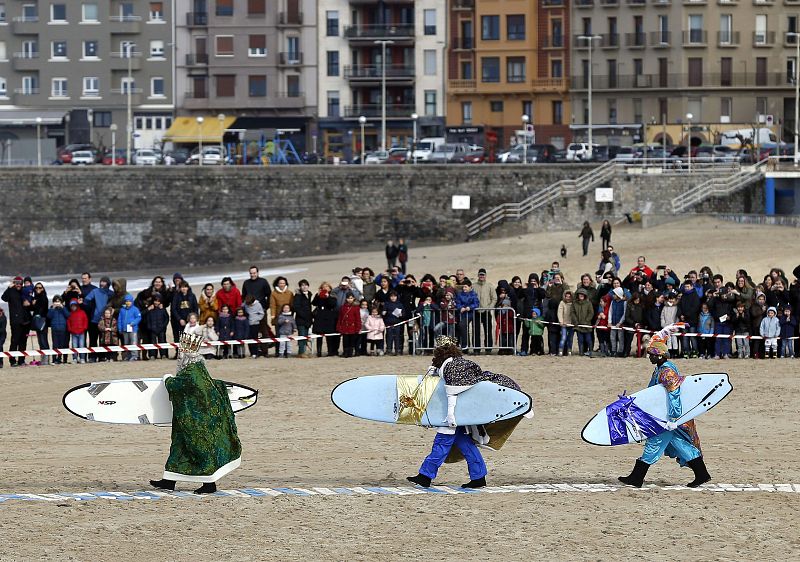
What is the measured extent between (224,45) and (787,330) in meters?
55.9

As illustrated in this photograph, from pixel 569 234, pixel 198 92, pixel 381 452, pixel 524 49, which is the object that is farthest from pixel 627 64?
pixel 381 452

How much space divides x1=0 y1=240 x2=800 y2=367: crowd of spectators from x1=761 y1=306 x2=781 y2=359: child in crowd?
0.04 metres

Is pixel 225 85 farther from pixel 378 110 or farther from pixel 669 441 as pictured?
pixel 669 441

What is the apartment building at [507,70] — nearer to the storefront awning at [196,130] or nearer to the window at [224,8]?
the window at [224,8]

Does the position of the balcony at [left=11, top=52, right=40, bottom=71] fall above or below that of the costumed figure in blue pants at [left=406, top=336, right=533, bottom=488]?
above

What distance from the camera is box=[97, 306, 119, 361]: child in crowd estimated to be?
2267 cm

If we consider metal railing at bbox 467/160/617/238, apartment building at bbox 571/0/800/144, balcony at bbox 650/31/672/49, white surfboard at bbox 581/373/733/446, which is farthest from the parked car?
white surfboard at bbox 581/373/733/446

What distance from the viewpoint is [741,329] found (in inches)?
885

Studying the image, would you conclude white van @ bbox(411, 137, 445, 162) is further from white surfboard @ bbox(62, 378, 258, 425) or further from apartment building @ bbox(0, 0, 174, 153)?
white surfboard @ bbox(62, 378, 258, 425)

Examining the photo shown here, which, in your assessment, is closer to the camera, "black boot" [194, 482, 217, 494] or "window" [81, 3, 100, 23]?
"black boot" [194, 482, 217, 494]

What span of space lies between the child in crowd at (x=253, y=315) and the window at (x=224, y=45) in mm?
53213

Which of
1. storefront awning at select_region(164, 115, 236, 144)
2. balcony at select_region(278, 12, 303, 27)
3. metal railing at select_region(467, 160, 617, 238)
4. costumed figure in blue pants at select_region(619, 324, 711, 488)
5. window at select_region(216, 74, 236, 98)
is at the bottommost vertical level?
costumed figure in blue pants at select_region(619, 324, 711, 488)

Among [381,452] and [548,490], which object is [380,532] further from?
[381,452]

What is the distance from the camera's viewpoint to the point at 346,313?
75.3ft
